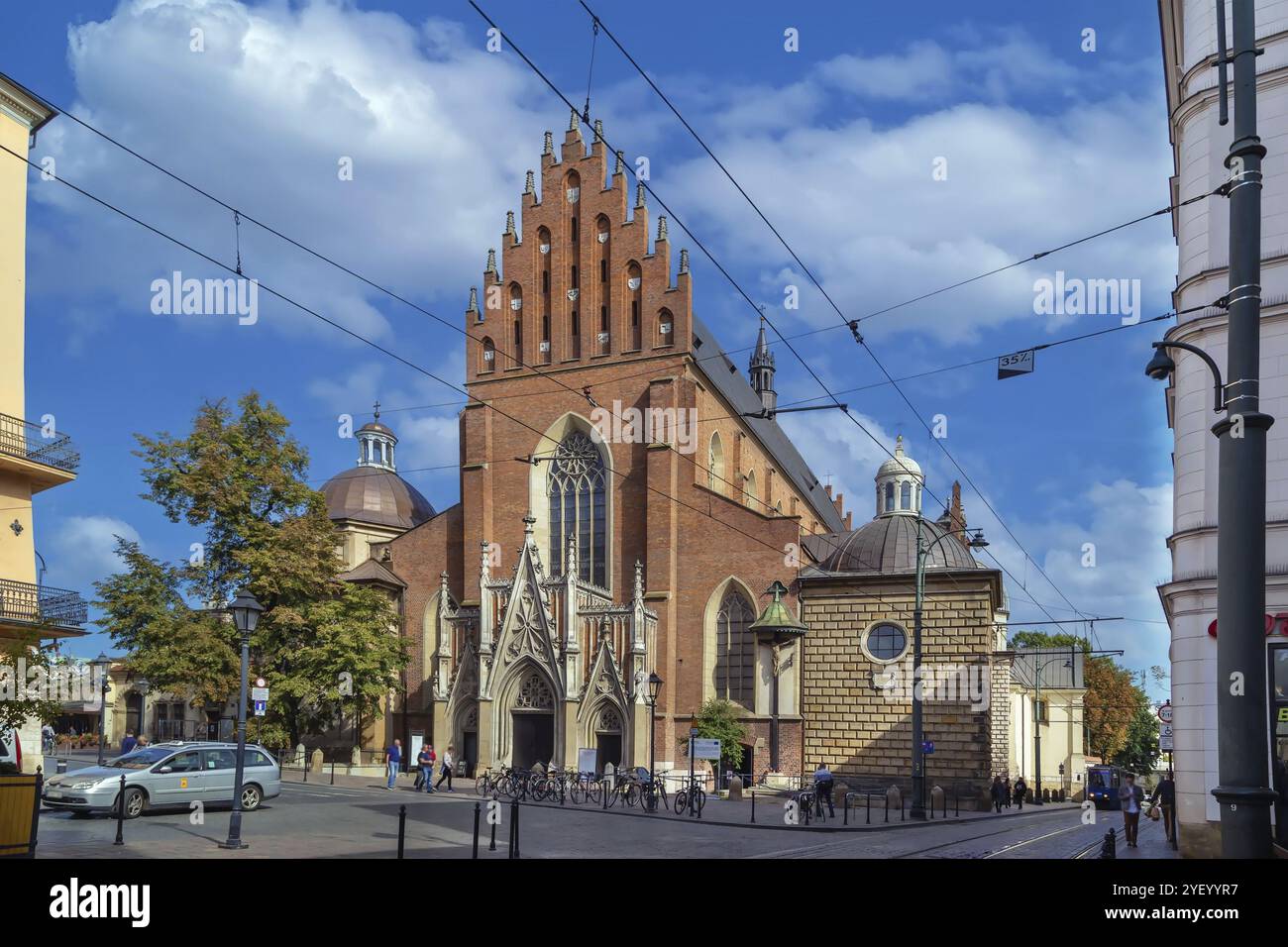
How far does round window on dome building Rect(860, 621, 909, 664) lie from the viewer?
37.0 metres

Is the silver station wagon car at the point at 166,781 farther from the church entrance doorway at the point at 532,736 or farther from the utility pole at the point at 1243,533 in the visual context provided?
the utility pole at the point at 1243,533

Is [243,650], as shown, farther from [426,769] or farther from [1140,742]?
[1140,742]

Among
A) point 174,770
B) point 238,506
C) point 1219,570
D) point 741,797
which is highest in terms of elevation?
point 238,506

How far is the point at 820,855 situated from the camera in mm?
17781

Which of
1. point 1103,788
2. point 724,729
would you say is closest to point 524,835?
point 724,729

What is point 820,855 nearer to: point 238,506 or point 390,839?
point 390,839

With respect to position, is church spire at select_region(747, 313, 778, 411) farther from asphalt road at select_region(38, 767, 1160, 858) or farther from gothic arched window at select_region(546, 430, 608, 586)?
asphalt road at select_region(38, 767, 1160, 858)

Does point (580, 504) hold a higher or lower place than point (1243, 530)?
higher

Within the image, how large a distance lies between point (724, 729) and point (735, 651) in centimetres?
328

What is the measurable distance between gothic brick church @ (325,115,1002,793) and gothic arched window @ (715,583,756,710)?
7 centimetres

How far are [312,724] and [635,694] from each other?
431 inches

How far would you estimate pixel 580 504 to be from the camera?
4200cm
